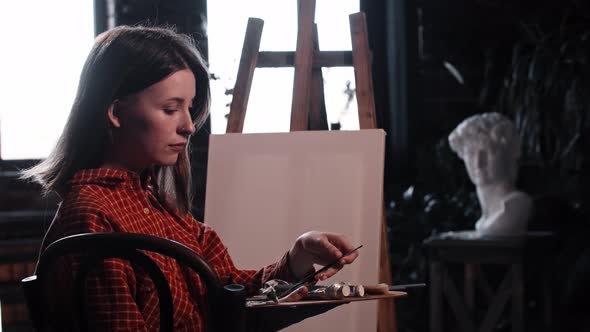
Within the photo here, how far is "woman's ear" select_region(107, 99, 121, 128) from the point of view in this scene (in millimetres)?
1574

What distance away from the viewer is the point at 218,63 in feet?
13.1

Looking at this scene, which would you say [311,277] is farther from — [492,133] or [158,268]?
[492,133]

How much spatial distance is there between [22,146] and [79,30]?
56cm

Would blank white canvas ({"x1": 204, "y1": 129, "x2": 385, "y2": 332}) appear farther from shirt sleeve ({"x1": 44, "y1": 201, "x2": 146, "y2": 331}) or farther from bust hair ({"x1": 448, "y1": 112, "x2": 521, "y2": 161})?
bust hair ({"x1": 448, "y1": 112, "x2": 521, "y2": 161})

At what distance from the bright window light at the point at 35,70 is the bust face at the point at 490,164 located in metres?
1.74

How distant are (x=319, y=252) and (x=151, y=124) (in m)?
0.40

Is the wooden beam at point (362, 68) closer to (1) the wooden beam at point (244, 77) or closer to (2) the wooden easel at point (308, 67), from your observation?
(2) the wooden easel at point (308, 67)

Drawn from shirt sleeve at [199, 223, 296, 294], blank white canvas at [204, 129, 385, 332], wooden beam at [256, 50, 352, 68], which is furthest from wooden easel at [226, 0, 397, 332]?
shirt sleeve at [199, 223, 296, 294]

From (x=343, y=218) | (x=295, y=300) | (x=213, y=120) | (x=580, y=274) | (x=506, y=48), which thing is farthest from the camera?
(x=506, y=48)

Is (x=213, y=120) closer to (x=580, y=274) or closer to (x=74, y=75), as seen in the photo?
(x=74, y=75)

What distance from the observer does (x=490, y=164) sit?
3590mm

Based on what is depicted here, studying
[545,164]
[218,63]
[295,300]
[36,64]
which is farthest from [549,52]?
[295,300]

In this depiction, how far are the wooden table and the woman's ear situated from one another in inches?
85.4

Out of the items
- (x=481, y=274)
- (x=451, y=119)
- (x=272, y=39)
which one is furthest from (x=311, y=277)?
(x=451, y=119)
